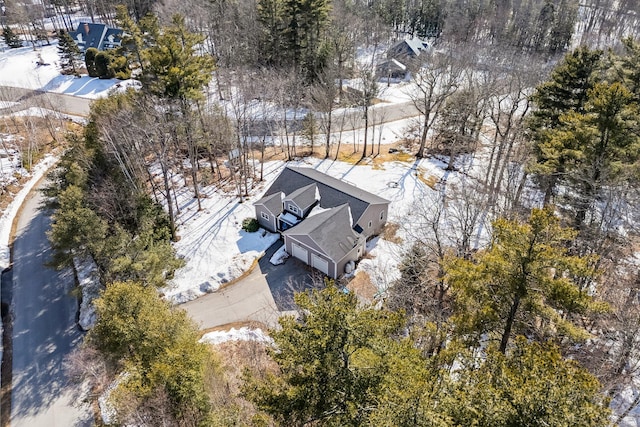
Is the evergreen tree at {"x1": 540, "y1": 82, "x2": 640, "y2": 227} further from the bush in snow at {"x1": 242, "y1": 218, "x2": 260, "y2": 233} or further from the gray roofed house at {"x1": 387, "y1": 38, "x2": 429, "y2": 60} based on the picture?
the gray roofed house at {"x1": 387, "y1": 38, "x2": 429, "y2": 60}

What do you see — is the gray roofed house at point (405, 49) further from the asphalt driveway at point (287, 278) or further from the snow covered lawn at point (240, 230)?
the asphalt driveway at point (287, 278)

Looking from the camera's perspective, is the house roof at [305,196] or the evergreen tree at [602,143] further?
the house roof at [305,196]

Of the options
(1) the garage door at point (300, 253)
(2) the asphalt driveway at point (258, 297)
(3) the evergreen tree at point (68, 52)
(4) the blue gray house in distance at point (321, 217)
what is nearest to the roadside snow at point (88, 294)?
(2) the asphalt driveway at point (258, 297)

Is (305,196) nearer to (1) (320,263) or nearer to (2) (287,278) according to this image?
(1) (320,263)

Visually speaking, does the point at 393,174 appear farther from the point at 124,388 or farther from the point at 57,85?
the point at 57,85

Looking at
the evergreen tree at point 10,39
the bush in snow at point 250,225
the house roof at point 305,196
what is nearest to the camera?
the house roof at point 305,196

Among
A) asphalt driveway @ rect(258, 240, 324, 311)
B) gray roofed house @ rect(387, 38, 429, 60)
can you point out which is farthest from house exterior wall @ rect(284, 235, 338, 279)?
gray roofed house @ rect(387, 38, 429, 60)
